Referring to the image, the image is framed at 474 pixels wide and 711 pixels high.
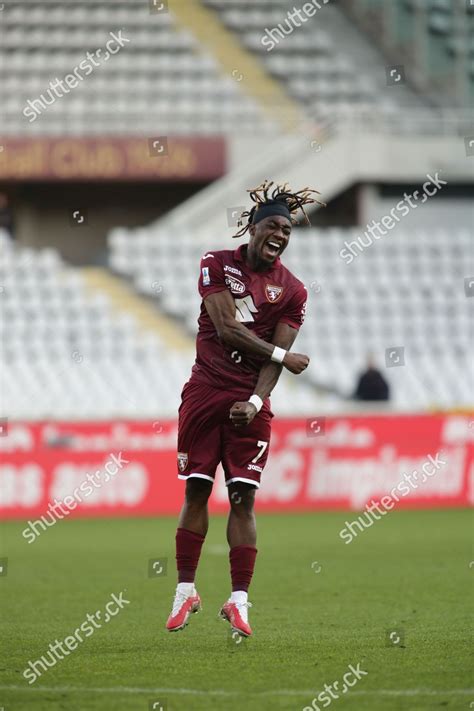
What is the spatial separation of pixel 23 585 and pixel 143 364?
1168 centimetres

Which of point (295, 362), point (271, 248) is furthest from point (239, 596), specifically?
point (271, 248)

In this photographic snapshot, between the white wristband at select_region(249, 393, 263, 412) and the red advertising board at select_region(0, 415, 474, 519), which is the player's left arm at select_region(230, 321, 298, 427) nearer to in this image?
the white wristband at select_region(249, 393, 263, 412)

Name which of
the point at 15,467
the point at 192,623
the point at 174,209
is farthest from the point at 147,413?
the point at 192,623

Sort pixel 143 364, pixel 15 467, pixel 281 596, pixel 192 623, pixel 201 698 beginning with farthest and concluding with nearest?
pixel 143 364 → pixel 15 467 → pixel 281 596 → pixel 192 623 → pixel 201 698

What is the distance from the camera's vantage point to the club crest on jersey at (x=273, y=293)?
6.93 m

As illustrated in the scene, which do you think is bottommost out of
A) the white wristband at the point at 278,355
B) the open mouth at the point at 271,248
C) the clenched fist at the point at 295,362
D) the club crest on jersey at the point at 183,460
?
the club crest on jersey at the point at 183,460

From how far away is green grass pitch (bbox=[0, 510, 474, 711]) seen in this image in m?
5.19

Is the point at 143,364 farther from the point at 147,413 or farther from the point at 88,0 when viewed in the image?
the point at 88,0

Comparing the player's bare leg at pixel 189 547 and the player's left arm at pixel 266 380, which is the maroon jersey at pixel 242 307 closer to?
the player's left arm at pixel 266 380

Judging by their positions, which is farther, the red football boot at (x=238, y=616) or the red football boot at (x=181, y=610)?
the red football boot at (x=181, y=610)

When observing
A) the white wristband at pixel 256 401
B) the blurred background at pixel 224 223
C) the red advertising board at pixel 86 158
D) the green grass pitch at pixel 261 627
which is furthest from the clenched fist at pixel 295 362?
the red advertising board at pixel 86 158

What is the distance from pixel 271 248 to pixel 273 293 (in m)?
0.26

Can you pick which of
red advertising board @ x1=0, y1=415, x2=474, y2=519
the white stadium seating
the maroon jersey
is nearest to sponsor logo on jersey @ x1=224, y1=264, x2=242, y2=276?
the maroon jersey

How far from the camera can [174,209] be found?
27828mm
